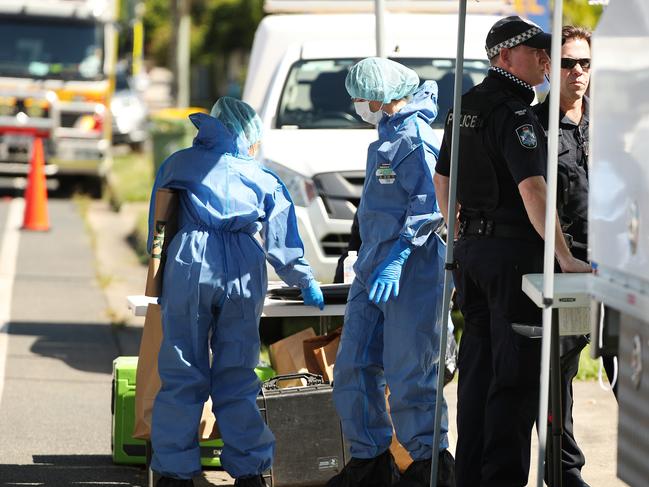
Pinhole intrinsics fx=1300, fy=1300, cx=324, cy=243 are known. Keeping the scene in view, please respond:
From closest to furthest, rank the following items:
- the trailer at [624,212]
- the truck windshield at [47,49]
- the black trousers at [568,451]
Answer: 1. the trailer at [624,212]
2. the black trousers at [568,451]
3. the truck windshield at [47,49]

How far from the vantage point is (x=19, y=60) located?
18.9m

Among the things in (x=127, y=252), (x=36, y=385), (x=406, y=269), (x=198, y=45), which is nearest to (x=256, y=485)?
(x=406, y=269)

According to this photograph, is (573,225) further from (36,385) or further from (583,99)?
(36,385)

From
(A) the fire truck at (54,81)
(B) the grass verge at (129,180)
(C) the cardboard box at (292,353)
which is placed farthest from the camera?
(A) the fire truck at (54,81)

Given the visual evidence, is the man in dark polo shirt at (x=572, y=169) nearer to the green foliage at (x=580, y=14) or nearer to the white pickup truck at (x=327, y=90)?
the white pickup truck at (x=327, y=90)

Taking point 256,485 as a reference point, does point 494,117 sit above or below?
above

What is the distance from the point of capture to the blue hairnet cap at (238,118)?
555 cm

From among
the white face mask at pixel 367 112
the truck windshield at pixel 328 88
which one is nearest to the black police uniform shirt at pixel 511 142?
→ the white face mask at pixel 367 112

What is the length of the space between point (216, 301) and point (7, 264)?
8094mm

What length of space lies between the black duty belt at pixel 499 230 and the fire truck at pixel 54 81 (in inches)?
563

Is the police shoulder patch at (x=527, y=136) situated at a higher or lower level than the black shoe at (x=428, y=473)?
higher

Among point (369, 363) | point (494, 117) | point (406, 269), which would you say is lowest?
point (369, 363)

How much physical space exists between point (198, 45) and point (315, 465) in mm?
45130

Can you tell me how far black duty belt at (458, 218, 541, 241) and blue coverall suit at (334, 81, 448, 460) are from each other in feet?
0.94
